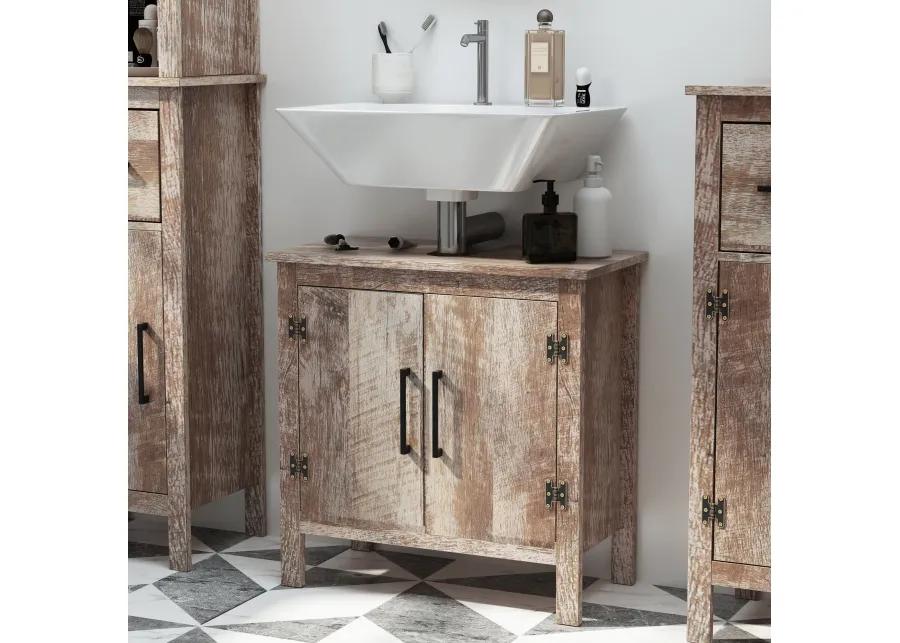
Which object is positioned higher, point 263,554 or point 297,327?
point 297,327

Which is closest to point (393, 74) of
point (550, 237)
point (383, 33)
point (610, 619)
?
point (383, 33)

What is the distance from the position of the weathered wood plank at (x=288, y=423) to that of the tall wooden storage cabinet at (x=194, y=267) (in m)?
0.28

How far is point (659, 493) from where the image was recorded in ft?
9.77

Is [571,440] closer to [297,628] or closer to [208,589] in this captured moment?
[297,628]

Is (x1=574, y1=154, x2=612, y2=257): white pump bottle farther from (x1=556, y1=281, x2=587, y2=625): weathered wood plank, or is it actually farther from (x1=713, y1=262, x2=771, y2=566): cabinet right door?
(x1=713, y1=262, x2=771, y2=566): cabinet right door

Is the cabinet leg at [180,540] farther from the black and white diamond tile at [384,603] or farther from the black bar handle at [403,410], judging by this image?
the black bar handle at [403,410]

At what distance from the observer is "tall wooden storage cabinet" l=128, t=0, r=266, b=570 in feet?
9.75

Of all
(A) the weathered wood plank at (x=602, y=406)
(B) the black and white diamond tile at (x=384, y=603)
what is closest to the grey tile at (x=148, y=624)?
(B) the black and white diamond tile at (x=384, y=603)

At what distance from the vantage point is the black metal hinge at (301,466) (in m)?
2.91

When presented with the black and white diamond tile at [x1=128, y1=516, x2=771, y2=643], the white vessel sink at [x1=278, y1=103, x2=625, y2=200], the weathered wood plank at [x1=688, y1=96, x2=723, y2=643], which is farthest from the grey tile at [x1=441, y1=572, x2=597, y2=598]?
the white vessel sink at [x1=278, y1=103, x2=625, y2=200]

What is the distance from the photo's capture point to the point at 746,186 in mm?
2383

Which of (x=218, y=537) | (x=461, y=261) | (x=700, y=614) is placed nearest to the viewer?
(x=700, y=614)

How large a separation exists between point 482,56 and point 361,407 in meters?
0.90
